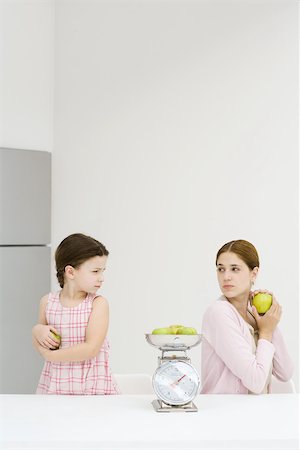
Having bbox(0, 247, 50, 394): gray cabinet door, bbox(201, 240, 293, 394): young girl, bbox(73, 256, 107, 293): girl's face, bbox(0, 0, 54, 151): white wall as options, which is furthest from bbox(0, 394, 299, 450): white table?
bbox(0, 0, 54, 151): white wall

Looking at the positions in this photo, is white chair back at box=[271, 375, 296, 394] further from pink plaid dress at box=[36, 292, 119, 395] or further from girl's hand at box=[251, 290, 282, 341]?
pink plaid dress at box=[36, 292, 119, 395]

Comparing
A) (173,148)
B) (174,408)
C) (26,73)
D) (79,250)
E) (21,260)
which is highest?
(26,73)

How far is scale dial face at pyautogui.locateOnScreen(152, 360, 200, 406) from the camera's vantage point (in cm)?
246

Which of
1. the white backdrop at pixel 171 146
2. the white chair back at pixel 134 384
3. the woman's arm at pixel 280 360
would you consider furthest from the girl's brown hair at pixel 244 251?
the white backdrop at pixel 171 146

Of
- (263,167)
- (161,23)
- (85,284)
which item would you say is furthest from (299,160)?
(85,284)

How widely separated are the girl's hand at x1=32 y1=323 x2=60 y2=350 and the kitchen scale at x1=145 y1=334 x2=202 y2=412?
603 millimetres

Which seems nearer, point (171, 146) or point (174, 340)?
point (174, 340)

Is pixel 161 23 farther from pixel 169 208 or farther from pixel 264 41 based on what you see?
pixel 169 208

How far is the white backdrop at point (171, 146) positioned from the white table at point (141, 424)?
198 centimetres

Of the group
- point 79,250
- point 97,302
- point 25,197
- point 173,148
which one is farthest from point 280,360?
point 25,197

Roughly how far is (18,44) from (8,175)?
0.82 m

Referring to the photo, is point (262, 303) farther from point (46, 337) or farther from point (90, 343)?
point (46, 337)

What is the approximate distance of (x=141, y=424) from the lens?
2.31 m

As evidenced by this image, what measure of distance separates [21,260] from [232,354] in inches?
83.4
